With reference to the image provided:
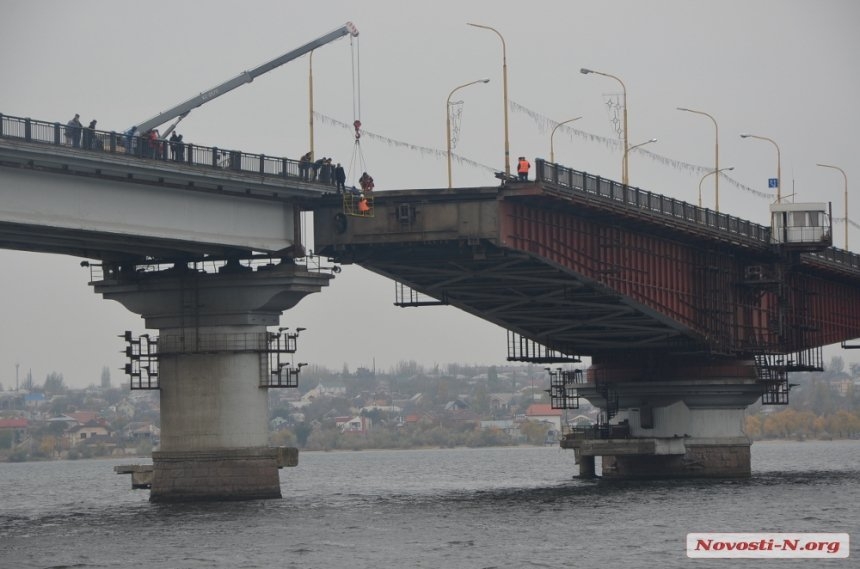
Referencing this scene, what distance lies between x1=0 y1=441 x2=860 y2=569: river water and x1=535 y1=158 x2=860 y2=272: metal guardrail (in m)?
15.4

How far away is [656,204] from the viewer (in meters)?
107

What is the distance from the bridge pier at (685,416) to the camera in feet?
385

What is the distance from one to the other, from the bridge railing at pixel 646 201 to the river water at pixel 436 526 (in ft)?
50.8

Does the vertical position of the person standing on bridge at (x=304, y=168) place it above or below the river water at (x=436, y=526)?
above

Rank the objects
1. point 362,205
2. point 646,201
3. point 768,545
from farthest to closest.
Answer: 1. point 646,201
2. point 362,205
3. point 768,545

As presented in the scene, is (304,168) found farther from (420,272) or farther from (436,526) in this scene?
(436,526)

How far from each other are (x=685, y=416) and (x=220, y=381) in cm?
3499

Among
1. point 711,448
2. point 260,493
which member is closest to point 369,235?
point 260,493

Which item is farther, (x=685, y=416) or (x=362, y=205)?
(x=685, y=416)

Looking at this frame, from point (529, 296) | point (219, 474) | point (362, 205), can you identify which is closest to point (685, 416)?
point (529, 296)

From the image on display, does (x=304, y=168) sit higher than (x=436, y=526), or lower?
higher

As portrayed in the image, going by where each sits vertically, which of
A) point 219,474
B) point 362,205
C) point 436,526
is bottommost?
point 436,526

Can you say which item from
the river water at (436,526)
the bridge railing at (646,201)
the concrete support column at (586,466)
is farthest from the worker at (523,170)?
the concrete support column at (586,466)

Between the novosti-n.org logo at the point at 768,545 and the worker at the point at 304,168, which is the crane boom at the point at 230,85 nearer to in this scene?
the worker at the point at 304,168
